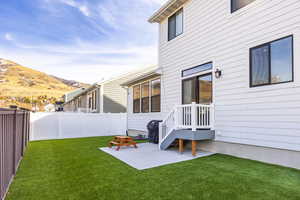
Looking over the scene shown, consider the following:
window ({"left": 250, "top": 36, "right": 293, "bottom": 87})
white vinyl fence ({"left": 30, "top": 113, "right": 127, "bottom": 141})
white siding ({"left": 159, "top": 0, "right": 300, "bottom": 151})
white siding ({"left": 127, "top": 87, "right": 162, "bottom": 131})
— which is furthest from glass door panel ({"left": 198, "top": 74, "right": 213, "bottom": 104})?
white vinyl fence ({"left": 30, "top": 113, "right": 127, "bottom": 141})

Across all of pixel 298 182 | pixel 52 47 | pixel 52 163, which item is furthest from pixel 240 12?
pixel 52 47

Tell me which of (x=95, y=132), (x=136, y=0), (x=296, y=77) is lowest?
(x=95, y=132)

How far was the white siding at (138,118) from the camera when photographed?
952cm

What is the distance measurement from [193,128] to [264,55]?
263cm

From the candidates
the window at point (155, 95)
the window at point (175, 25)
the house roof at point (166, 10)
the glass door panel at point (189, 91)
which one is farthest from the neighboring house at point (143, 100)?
the house roof at point (166, 10)

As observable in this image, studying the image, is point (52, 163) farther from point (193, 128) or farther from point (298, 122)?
point (298, 122)

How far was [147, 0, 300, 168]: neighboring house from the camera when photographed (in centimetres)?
421

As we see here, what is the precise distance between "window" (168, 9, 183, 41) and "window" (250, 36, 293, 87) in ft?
11.9

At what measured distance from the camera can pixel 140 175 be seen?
3969mm

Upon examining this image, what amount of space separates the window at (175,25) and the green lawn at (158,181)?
17.9 feet

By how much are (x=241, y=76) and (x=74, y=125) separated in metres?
10.0

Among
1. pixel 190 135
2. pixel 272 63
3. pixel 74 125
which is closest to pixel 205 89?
pixel 190 135

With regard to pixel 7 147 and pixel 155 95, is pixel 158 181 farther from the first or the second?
pixel 155 95

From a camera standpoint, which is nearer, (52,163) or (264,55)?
(264,55)
